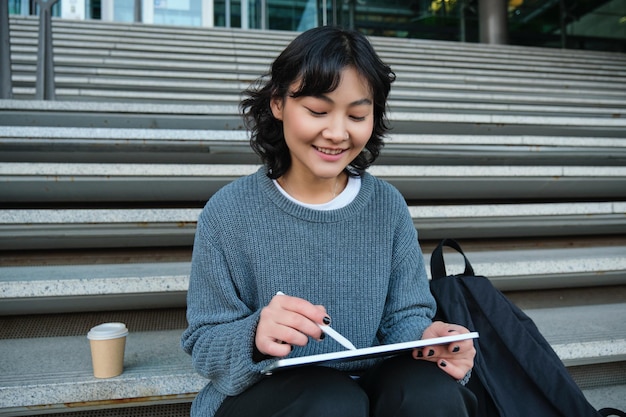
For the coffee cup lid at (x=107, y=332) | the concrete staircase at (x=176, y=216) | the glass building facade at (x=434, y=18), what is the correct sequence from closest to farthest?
the coffee cup lid at (x=107, y=332), the concrete staircase at (x=176, y=216), the glass building facade at (x=434, y=18)

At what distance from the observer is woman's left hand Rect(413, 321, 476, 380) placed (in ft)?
3.01

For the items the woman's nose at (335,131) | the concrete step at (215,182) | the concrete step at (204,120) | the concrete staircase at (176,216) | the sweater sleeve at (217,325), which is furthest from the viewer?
the concrete step at (204,120)

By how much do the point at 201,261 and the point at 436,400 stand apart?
1.55ft

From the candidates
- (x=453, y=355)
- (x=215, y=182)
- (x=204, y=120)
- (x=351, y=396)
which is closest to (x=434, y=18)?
(x=204, y=120)

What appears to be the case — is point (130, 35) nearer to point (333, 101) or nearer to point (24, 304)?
point (24, 304)

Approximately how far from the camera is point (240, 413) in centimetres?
87

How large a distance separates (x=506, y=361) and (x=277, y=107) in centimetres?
73

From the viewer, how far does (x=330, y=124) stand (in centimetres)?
99

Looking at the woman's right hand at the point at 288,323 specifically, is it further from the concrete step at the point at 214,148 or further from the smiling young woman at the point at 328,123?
the concrete step at the point at 214,148

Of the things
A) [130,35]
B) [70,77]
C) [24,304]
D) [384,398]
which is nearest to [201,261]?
[384,398]

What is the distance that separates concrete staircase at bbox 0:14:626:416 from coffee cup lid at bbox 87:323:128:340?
112 millimetres

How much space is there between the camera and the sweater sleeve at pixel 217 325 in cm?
89

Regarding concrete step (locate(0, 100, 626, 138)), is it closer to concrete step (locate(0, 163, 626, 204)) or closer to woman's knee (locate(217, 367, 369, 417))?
concrete step (locate(0, 163, 626, 204))

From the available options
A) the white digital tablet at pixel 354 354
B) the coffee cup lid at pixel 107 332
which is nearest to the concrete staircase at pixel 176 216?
the coffee cup lid at pixel 107 332
